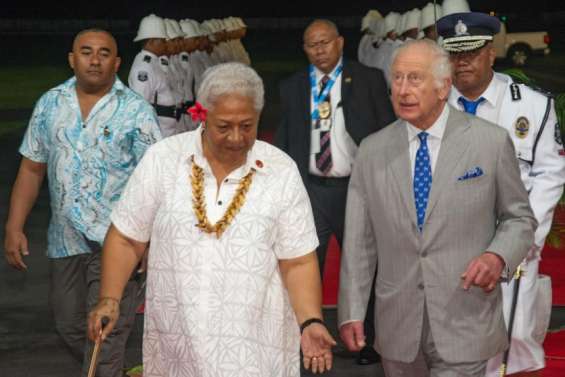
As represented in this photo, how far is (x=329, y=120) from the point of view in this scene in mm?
8086

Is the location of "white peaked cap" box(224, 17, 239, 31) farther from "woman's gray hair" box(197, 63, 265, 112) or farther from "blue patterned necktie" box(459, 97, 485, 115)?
"woman's gray hair" box(197, 63, 265, 112)

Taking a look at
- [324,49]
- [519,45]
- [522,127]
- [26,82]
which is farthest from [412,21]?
[519,45]

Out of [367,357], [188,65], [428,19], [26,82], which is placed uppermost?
[428,19]

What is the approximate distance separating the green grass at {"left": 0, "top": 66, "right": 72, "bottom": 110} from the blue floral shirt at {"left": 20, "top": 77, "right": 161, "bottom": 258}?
20.6 meters

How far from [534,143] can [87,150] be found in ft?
6.93

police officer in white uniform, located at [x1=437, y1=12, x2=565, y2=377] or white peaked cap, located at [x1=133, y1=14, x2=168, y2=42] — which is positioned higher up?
white peaked cap, located at [x1=133, y1=14, x2=168, y2=42]

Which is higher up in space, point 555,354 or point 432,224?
point 432,224

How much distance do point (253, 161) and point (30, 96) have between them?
25.1m

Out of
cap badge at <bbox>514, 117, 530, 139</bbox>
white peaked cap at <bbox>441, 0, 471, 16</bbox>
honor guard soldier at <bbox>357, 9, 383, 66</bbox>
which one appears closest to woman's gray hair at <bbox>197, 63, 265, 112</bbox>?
cap badge at <bbox>514, 117, 530, 139</bbox>

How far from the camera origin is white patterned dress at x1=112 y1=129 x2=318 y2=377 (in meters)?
4.91

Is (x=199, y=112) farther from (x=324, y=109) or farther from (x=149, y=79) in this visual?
(x=149, y=79)

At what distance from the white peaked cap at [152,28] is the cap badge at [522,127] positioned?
7921 mm

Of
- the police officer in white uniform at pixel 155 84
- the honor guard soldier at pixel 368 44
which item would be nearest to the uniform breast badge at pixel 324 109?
the police officer in white uniform at pixel 155 84

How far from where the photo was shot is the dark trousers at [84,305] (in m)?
6.71
